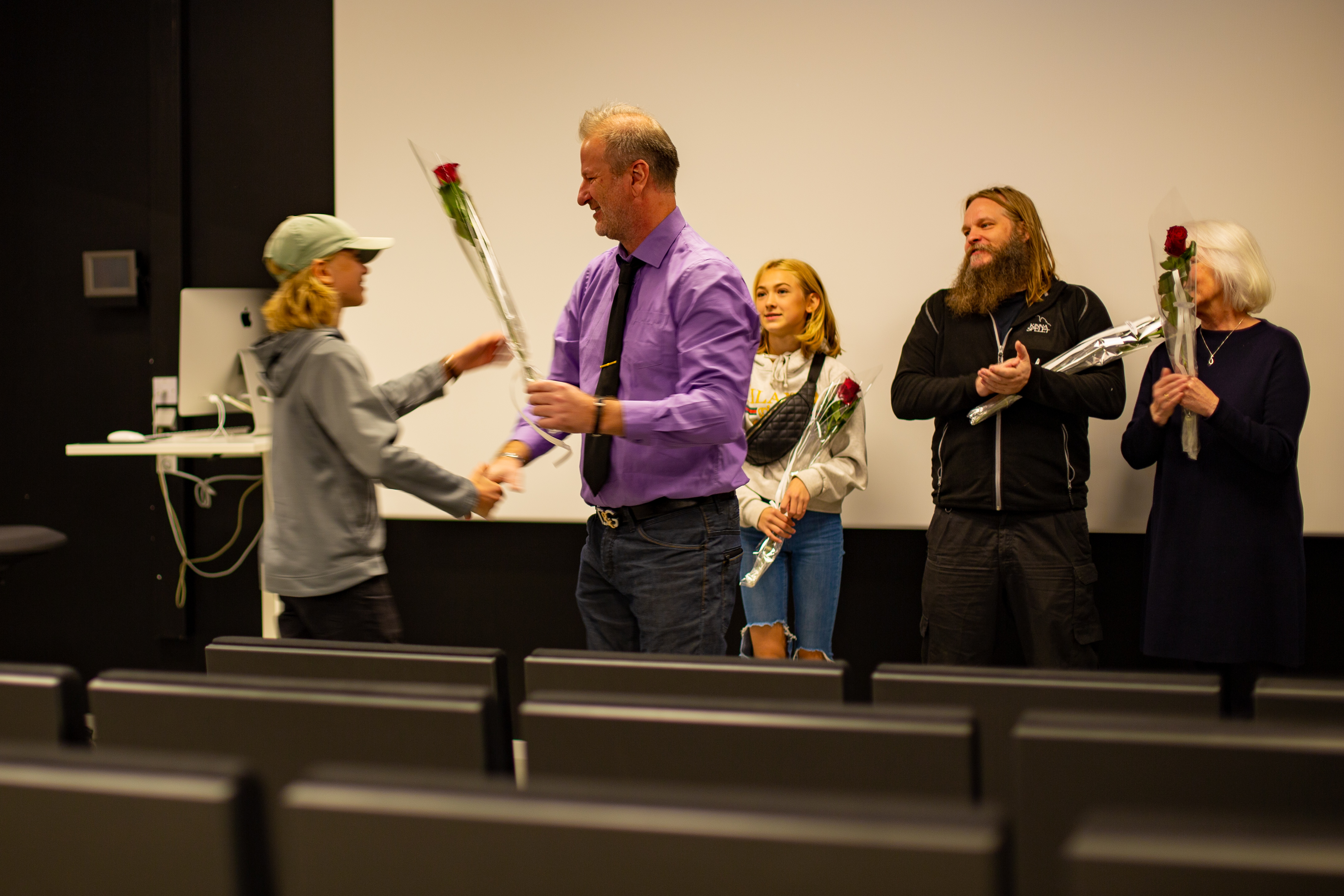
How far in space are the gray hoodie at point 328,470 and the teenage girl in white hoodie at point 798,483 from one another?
4.07 feet

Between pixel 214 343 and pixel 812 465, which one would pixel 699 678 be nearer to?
pixel 812 465

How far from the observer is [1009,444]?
2859 mm

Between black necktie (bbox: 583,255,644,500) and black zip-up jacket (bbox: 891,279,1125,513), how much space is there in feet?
3.83

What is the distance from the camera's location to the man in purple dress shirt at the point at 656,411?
1.94m

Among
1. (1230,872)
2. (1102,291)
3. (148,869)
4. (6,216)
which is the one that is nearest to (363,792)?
(148,869)

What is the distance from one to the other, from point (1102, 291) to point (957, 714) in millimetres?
2939

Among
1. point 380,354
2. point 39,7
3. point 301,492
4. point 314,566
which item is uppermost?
point 39,7

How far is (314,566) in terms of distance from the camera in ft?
6.72

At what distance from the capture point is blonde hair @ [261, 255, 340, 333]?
212 centimetres

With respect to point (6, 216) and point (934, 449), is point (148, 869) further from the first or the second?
point (6, 216)

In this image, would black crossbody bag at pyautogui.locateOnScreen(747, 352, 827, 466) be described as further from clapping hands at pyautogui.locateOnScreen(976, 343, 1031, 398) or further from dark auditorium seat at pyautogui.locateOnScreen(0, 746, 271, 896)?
dark auditorium seat at pyautogui.locateOnScreen(0, 746, 271, 896)

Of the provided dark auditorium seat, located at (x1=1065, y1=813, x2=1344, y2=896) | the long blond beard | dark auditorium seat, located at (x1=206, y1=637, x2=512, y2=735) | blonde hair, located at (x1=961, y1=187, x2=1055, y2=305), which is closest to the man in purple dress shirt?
dark auditorium seat, located at (x1=206, y1=637, x2=512, y2=735)

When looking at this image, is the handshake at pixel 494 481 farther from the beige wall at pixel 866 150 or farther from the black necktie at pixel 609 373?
the beige wall at pixel 866 150

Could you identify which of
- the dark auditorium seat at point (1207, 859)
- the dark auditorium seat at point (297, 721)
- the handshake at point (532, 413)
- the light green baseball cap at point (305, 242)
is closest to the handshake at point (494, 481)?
the handshake at point (532, 413)
